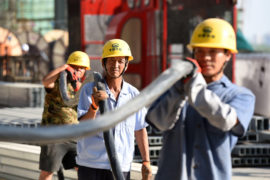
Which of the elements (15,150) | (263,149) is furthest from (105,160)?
(263,149)

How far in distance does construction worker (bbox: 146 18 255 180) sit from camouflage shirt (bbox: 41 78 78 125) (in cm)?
246

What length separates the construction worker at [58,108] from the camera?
493cm

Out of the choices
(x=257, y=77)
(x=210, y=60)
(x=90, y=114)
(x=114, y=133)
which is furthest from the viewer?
(x=257, y=77)

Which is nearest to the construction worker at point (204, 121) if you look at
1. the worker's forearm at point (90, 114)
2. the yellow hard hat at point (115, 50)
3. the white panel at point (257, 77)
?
the worker's forearm at point (90, 114)

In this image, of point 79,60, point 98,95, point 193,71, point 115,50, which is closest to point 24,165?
point 79,60

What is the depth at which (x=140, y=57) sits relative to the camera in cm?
1116

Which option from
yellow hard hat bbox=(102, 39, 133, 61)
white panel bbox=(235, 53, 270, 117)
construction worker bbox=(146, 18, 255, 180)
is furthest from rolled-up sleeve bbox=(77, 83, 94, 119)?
white panel bbox=(235, 53, 270, 117)

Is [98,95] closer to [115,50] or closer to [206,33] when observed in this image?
[115,50]

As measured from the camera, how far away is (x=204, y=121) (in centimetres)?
254

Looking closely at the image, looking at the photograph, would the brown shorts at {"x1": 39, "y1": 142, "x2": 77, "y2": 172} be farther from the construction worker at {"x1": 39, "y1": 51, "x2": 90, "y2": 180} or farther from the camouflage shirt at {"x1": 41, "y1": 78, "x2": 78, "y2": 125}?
the camouflage shirt at {"x1": 41, "y1": 78, "x2": 78, "y2": 125}

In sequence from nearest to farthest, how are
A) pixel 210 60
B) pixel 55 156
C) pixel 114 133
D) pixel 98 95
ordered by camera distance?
pixel 210 60 → pixel 98 95 → pixel 114 133 → pixel 55 156

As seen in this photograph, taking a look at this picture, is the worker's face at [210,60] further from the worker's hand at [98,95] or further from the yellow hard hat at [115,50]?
the yellow hard hat at [115,50]

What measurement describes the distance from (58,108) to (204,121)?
8.81ft

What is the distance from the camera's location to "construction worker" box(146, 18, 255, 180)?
2465mm
